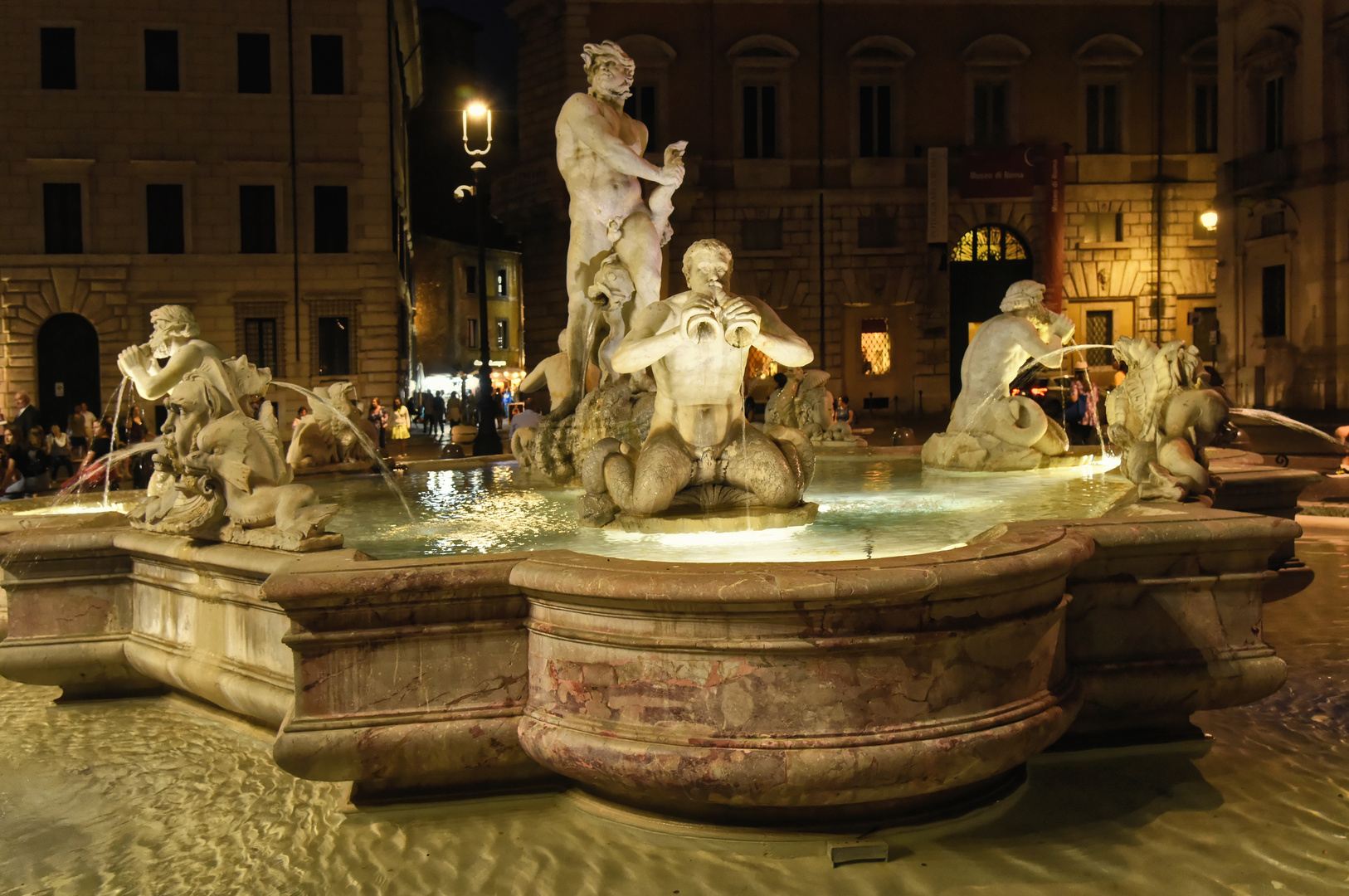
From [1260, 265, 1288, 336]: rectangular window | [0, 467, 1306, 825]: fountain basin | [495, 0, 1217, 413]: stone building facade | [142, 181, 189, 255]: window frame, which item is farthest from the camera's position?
[495, 0, 1217, 413]: stone building facade

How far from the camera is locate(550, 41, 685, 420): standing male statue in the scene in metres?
7.81

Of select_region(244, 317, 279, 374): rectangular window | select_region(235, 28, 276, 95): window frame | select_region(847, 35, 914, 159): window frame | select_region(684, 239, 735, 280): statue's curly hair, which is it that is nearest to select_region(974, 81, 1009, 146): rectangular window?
select_region(847, 35, 914, 159): window frame

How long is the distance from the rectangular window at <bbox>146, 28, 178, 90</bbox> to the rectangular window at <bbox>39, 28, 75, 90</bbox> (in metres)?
1.63

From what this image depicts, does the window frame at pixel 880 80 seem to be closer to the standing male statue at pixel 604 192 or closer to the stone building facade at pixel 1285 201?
the stone building facade at pixel 1285 201

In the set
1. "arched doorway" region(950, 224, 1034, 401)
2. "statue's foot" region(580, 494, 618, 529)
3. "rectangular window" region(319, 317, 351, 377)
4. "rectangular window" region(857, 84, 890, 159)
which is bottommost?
"statue's foot" region(580, 494, 618, 529)

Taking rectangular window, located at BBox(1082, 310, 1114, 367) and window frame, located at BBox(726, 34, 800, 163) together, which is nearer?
window frame, located at BBox(726, 34, 800, 163)

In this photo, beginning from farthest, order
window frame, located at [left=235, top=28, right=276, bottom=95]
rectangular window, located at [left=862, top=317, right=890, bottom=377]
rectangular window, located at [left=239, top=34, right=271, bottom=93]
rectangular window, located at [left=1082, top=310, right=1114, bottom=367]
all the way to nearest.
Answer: rectangular window, located at [left=862, top=317, right=890, bottom=377] < rectangular window, located at [left=1082, top=310, right=1114, bottom=367] < rectangular window, located at [left=239, top=34, right=271, bottom=93] < window frame, located at [left=235, top=28, right=276, bottom=95]

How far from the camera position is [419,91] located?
1682 inches

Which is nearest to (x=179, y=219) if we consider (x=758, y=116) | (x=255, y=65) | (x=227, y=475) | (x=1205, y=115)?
(x=255, y=65)

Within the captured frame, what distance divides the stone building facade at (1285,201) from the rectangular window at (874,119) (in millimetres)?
8342

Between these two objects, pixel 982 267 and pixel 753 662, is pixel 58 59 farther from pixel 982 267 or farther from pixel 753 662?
pixel 753 662

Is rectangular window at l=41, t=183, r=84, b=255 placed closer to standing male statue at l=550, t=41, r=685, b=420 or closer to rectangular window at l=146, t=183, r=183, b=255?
rectangular window at l=146, t=183, r=183, b=255

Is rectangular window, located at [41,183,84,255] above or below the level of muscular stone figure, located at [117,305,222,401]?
above

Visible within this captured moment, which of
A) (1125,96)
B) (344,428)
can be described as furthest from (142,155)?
(1125,96)
